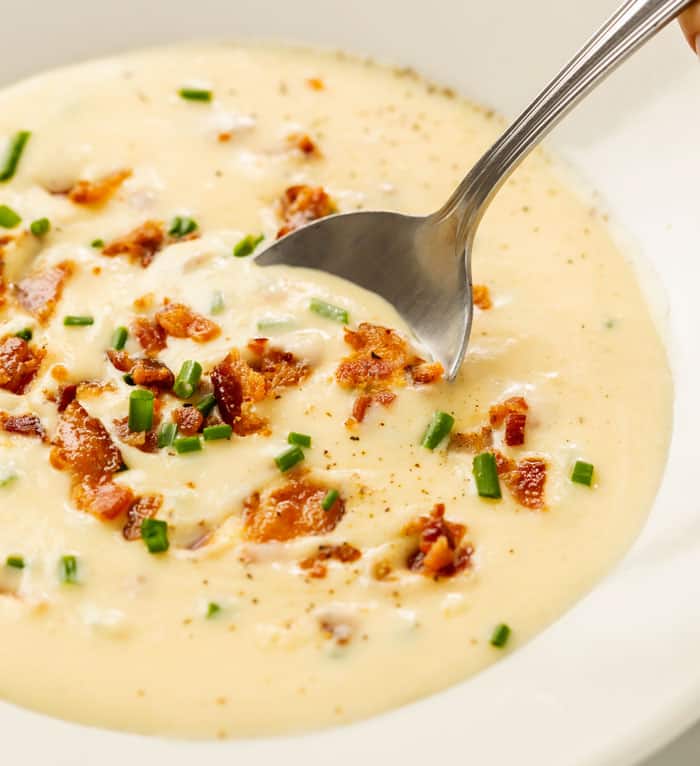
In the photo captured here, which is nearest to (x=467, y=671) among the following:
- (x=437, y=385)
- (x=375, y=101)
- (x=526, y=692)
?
(x=526, y=692)

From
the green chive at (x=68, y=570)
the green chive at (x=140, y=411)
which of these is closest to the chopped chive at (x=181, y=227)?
the green chive at (x=140, y=411)

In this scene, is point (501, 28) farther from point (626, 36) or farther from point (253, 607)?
point (253, 607)

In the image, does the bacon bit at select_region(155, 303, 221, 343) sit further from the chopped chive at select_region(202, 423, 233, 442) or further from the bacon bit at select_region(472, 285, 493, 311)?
the bacon bit at select_region(472, 285, 493, 311)

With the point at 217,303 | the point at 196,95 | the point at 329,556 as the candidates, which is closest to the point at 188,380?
the point at 217,303

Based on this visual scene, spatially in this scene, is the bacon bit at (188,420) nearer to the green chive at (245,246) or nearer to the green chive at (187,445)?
the green chive at (187,445)

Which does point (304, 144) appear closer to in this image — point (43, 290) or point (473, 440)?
point (43, 290)
